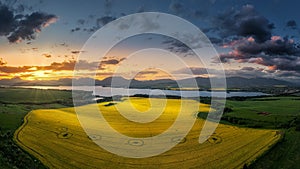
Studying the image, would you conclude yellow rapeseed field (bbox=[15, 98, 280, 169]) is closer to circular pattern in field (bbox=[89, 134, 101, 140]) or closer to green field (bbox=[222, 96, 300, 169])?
circular pattern in field (bbox=[89, 134, 101, 140])

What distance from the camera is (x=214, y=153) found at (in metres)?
53.9

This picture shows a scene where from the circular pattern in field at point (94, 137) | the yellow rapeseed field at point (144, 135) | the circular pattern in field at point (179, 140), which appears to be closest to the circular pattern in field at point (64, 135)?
the yellow rapeseed field at point (144, 135)

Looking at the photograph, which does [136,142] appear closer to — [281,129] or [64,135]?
[64,135]

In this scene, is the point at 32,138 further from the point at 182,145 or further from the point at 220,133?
the point at 220,133

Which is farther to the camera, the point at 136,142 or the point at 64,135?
the point at 64,135

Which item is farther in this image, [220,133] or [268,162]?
[220,133]

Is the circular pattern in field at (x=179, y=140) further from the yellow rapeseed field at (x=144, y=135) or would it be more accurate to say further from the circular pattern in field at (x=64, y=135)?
the circular pattern in field at (x=64, y=135)

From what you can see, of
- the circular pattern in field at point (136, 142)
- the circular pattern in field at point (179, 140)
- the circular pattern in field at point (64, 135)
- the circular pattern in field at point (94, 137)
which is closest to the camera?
the circular pattern in field at point (136, 142)

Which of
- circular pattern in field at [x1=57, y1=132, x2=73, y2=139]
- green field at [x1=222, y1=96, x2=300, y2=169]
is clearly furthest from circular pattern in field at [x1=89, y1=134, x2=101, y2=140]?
green field at [x1=222, y1=96, x2=300, y2=169]

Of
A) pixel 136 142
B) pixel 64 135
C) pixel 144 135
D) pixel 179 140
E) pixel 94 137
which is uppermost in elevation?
pixel 64 135

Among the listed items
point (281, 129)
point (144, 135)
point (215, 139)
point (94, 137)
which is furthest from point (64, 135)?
point (281, 129)

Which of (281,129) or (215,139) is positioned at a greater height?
(281,129)

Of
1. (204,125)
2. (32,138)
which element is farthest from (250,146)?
(32,138)

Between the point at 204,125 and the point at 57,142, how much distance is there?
44816 millimetres
